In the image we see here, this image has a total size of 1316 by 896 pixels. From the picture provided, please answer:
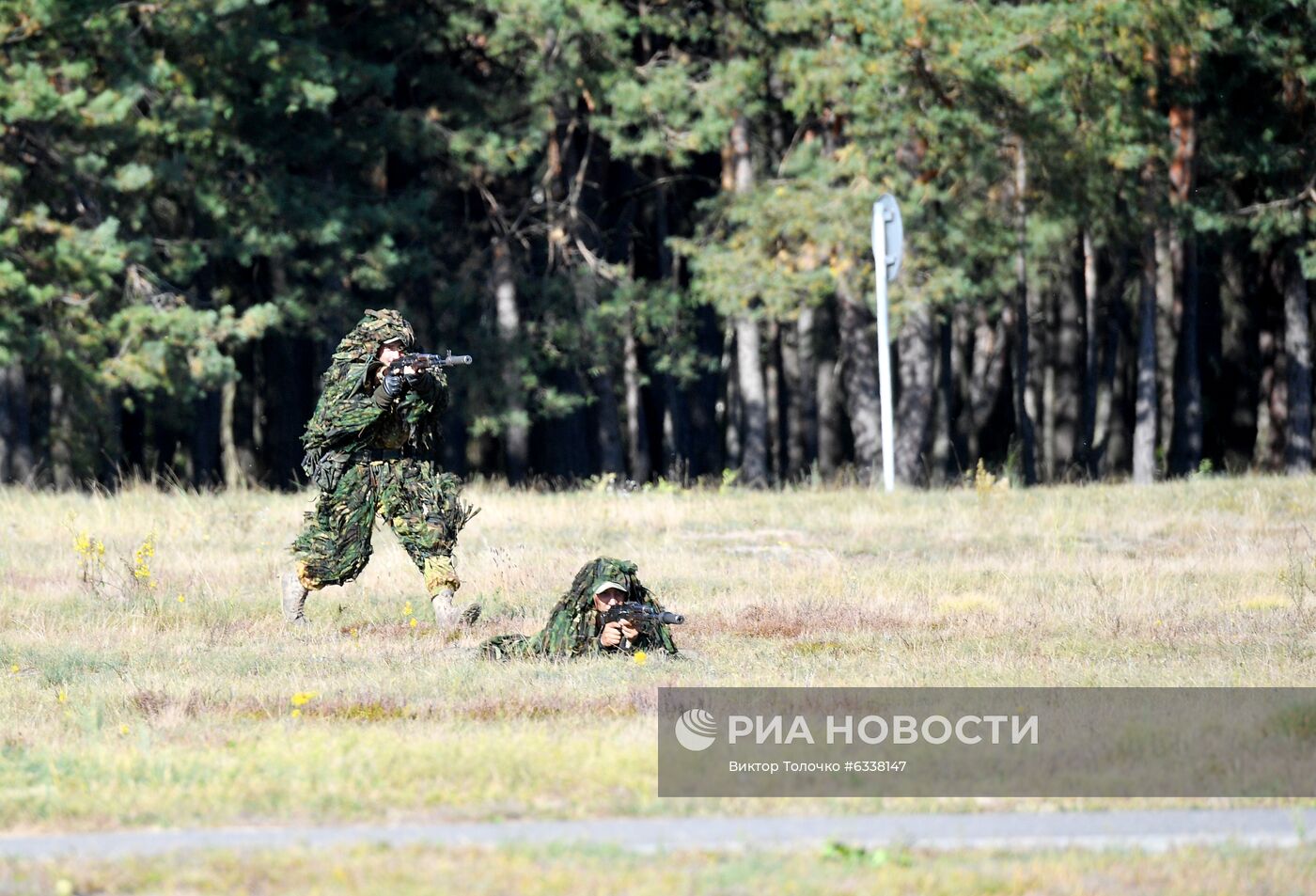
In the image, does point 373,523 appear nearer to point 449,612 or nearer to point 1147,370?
point 449,612

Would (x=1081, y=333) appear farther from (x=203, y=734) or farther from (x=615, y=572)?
(x=203, y=734)

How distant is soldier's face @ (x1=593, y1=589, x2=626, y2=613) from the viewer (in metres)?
11.6

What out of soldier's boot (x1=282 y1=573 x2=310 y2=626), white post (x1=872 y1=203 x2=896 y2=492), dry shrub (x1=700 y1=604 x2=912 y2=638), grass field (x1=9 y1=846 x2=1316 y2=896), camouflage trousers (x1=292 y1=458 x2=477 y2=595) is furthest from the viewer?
white post (x1=872 y1=203 x2=896 y2=492)

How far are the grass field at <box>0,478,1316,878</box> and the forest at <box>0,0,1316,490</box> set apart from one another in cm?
596

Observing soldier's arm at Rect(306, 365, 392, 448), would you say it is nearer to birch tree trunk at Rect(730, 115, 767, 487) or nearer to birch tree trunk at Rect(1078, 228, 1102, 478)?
birch tree trunk at Rect(730, 115, 767, 487)

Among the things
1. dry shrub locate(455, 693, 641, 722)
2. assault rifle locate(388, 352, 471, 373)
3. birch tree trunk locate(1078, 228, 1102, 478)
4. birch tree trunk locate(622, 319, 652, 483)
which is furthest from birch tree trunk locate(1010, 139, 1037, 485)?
dry shrub locate(455, 693, 641, 722)

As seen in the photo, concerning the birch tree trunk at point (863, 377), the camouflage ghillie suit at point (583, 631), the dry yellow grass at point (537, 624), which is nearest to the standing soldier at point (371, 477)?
the dry yellow grass at point (537, 624)

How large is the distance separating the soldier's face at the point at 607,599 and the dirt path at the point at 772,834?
417 cm

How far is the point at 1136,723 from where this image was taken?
9.26 metres

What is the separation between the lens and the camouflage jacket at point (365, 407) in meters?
12.7

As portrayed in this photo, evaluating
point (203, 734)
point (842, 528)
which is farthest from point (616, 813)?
point (842, 528)

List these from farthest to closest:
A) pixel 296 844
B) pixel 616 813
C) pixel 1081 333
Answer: pixel 1081 333
pixel 616 813
pixel 296 844

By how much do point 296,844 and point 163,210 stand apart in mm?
28496

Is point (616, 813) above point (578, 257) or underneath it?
underneath
